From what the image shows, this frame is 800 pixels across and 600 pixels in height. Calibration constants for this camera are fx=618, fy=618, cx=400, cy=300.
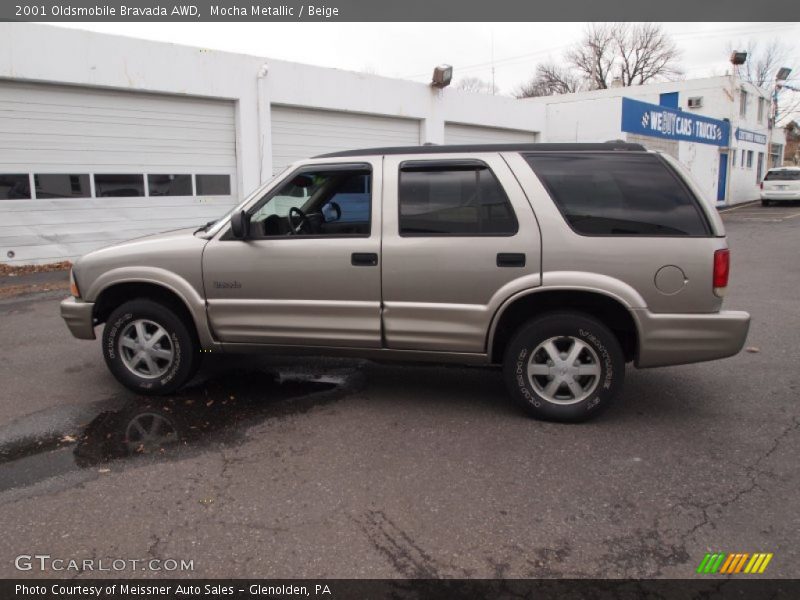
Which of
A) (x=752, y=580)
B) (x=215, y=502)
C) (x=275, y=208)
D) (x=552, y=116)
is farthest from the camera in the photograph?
(x=552, y=116)

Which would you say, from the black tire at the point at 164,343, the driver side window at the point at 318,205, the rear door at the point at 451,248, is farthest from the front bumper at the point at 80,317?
the rear door at the point at 451,248

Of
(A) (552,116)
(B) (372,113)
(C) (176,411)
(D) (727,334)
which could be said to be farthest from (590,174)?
(A) (552,116)

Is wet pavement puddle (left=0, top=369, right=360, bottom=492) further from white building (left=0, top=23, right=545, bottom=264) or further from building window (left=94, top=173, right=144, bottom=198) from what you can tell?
building window (left=94, top=173, right=144, bottom=198)

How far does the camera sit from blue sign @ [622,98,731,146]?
861 inches

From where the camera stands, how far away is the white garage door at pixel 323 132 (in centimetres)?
1429

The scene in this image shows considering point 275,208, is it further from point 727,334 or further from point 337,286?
point 727,334

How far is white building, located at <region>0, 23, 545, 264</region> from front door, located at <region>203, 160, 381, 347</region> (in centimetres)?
849

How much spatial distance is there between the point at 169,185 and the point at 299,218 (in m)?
9.20

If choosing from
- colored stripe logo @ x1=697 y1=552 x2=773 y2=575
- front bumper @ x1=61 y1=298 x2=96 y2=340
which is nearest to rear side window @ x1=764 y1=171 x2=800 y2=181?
colored stripe logo @ x1=697 y1=552 x2=773 y2=575

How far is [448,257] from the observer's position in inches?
167

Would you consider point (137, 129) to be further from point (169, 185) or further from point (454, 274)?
point (454, 274)


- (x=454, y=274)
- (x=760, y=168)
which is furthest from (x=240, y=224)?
(x=760, y=168)

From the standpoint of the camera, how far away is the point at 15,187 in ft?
35.9

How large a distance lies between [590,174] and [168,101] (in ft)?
35.0
